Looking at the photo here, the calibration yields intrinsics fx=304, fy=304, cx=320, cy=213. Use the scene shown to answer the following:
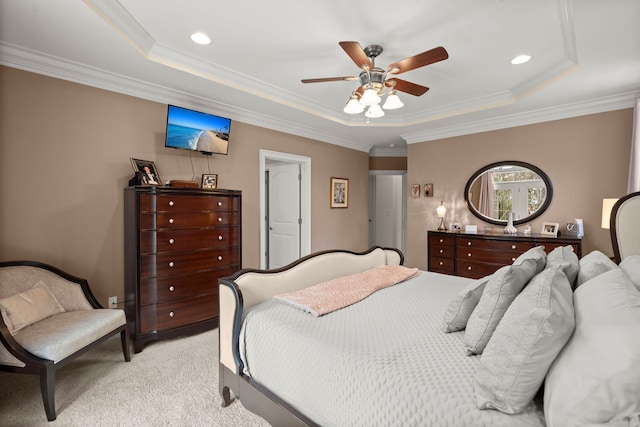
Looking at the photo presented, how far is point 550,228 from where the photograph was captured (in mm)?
3867

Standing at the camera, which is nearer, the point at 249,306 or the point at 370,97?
the point at 249,306

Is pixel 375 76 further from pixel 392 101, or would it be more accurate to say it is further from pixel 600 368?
pixel 600 368

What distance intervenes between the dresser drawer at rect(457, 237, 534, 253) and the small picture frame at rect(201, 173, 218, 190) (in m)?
3.26

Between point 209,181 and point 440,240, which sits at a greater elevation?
point 209,181

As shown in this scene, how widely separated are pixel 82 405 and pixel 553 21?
418 centimetres

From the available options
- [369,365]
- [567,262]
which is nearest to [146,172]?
[369,365]

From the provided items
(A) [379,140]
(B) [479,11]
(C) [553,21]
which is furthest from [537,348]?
(A) [379,140]

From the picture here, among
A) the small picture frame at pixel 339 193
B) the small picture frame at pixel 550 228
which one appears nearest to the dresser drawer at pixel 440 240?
the small picture frame at pixel 550 228

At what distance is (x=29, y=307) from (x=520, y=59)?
175 inches

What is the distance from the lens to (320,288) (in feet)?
7.06

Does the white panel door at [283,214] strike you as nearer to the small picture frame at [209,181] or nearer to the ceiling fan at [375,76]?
the small picture frame at [209,181]

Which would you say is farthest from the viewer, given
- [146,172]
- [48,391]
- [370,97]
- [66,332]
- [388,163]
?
[388,163]

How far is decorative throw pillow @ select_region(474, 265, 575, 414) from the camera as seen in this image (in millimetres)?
952

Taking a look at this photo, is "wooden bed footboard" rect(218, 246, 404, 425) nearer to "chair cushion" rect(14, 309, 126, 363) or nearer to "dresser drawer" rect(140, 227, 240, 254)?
"chair cushion" rect(14, 309, 126, 363)
